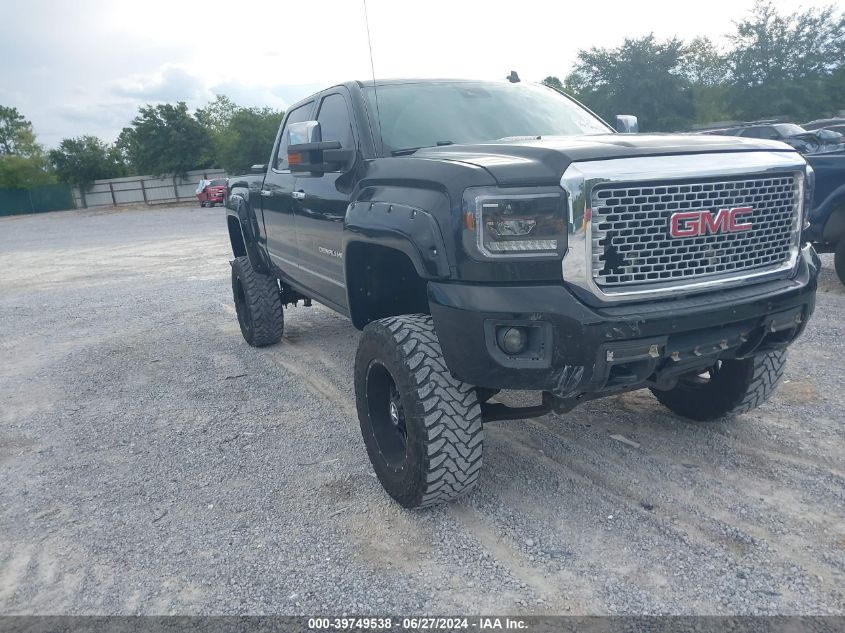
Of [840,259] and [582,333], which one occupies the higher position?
[582,333]

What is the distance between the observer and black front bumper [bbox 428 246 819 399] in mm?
2625

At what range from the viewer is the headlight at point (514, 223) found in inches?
105

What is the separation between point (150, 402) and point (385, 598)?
10.4 feet

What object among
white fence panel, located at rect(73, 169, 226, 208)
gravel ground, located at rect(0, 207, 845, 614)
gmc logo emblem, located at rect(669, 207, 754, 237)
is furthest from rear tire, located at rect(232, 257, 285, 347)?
white fence panel, located at rect(73, 169, 226, 208)

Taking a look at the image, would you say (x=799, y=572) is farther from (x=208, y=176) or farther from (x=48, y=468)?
(x=208, y=176)

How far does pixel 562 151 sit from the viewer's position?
9.05ft

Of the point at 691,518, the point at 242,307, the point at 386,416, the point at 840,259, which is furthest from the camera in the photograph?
the point at 840,259

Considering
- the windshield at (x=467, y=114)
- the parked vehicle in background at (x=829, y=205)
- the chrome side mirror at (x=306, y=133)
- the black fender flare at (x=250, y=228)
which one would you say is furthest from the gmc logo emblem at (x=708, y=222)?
the parked vehicle in background at (x=829, y=205)

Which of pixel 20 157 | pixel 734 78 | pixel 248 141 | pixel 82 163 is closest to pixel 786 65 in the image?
pixel 734 78

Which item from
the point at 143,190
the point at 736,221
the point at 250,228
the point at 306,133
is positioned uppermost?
the point at 306,133

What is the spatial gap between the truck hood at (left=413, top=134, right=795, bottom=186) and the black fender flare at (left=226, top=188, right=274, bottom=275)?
3.12 m

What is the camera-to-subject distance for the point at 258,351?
646 centimetres

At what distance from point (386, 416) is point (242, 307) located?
351 centimetres

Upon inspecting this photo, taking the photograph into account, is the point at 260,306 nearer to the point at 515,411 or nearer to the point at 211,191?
the point at 515,411
